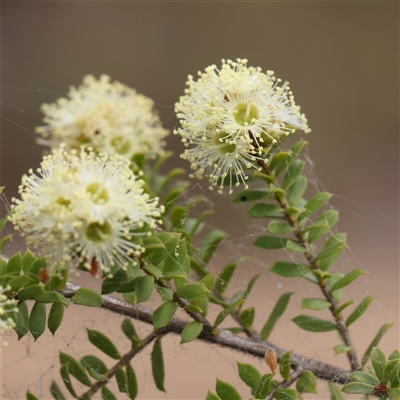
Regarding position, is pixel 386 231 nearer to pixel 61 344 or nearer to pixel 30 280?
pixel 61 344

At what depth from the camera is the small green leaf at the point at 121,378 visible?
2.78ft

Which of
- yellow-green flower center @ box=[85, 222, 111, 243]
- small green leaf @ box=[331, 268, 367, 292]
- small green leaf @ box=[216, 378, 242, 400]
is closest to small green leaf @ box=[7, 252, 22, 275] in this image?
yellow-green flower center @ box=[85, 222, 111, 243]

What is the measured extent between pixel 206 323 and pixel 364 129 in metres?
2.54

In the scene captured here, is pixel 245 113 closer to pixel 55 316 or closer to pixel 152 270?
pixel 152 270

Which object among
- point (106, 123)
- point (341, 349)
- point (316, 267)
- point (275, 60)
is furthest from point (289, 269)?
point (275, 60)

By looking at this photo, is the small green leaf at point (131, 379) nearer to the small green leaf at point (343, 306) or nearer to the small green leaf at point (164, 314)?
the small green leaf at point (164, 314)

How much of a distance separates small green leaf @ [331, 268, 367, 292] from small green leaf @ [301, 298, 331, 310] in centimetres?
4

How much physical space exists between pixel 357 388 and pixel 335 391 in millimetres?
109

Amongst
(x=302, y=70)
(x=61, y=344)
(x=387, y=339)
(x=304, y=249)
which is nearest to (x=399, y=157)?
(x=302, y=70)

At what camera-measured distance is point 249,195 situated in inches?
36.7

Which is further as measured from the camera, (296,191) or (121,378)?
(296,191)

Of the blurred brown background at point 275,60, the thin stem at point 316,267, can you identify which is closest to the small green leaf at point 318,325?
the thin stem at point 316,267

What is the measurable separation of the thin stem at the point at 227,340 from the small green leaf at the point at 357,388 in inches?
4.7

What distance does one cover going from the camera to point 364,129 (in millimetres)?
3135
